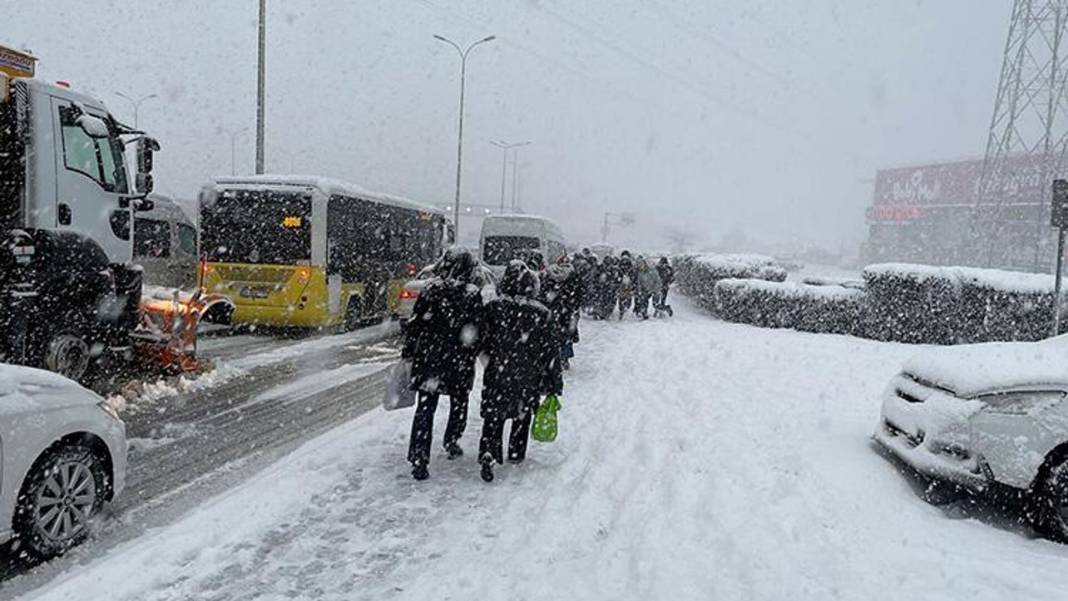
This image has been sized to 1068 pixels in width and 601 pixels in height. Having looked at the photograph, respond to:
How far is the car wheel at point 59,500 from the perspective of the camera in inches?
160

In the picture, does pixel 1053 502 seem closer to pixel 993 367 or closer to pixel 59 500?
pixel 993 367

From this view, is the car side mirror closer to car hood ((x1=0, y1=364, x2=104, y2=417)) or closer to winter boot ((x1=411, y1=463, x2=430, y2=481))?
car hood ((x1=0, y1=364, x2=104, y2=417))

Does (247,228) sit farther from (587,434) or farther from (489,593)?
(489,593)

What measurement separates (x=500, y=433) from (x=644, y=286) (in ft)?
49.3

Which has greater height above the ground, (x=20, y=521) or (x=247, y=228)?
(x=247, y=228)

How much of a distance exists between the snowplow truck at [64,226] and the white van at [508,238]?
14.7 meters

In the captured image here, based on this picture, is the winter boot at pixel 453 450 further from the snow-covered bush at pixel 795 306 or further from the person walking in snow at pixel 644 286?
the person walking in snow at pixel 644 286

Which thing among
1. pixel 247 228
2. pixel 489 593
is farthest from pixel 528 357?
pixel 247 228

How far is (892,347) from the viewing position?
15.0 meters

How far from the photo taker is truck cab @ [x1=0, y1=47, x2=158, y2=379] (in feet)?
25.1

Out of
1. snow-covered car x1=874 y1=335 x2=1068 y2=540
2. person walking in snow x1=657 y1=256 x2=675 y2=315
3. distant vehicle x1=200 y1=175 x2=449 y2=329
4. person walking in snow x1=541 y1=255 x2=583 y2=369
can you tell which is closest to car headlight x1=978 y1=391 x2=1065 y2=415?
snow-covered car x1=874 y1=335 x2=1068 y2=540

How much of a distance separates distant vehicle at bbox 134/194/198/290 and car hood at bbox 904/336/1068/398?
1679 cm

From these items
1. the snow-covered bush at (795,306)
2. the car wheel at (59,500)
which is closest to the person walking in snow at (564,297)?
the car wheel at (59,500)

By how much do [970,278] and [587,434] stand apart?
11526 millimetres
